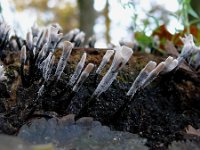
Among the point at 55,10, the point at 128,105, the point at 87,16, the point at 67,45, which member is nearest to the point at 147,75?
the point at 128,105

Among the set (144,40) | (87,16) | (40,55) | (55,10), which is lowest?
(55,10)

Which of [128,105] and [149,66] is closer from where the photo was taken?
[149,66]

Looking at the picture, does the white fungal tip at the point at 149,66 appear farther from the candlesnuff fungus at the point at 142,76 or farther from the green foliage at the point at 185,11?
the green foliage at the point at 185,11

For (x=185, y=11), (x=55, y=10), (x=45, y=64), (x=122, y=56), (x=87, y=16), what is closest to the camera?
(x=122, y=56)

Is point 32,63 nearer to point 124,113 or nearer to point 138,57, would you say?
point 124,113

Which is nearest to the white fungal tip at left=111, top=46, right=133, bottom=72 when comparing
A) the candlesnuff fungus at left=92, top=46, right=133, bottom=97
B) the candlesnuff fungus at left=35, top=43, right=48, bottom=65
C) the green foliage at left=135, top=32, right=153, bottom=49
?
the candlesnuff fungus at left=92, top=46, right=133, bottom=97

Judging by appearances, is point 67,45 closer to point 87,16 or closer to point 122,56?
point 122,56

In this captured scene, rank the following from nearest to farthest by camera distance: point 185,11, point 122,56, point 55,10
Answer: point 122,56 < point 185,11 < point 55,10

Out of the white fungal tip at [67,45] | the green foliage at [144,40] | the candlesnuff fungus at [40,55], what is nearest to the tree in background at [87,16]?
the green foliage at [144,40]

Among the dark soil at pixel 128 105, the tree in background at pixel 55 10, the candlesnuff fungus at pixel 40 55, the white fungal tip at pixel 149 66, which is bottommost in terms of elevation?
the tree in background at pixel 55 10
